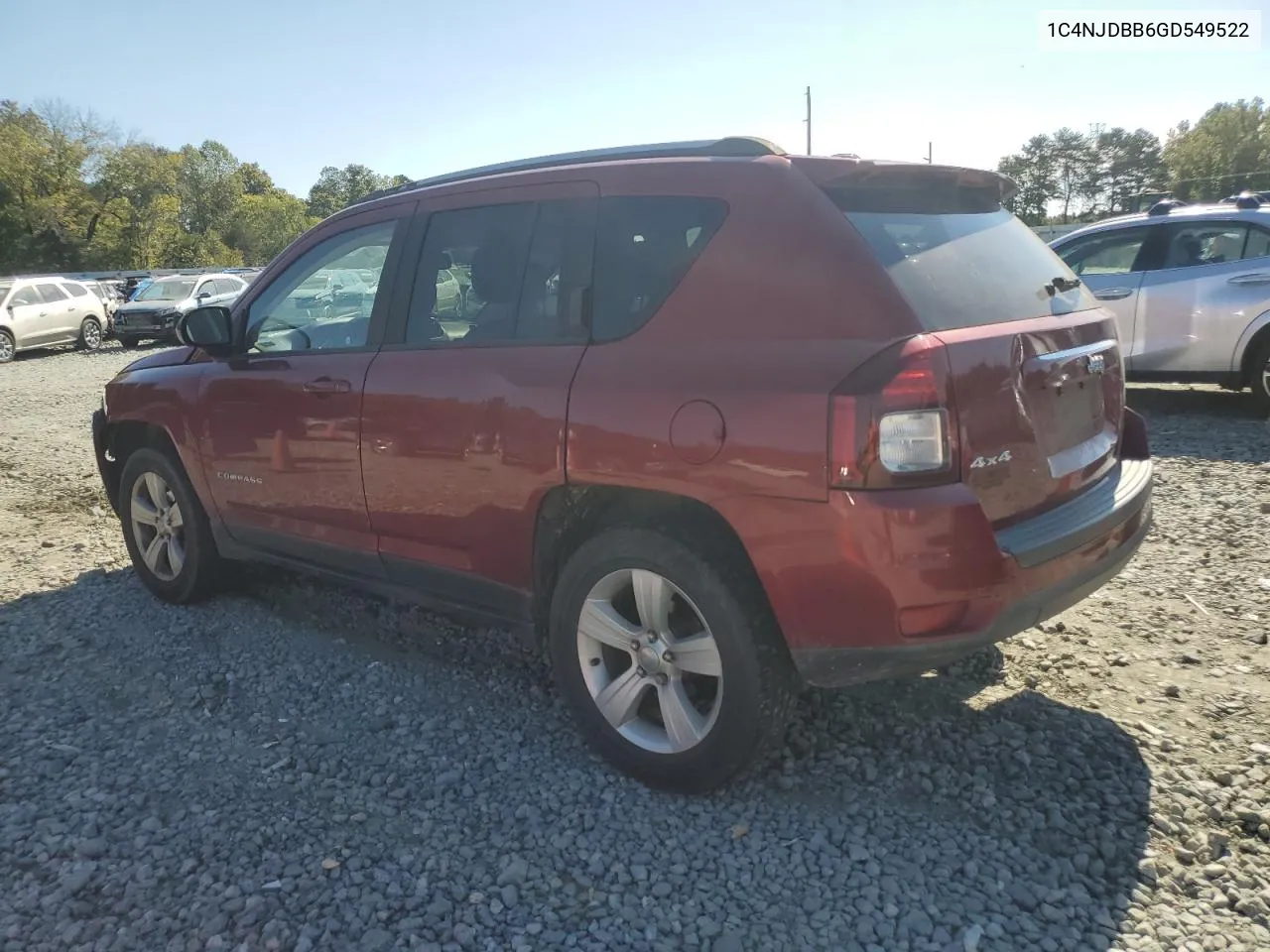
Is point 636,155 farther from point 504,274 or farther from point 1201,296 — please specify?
point 1201,296

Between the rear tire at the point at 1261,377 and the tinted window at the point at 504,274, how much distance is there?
22.9 ft

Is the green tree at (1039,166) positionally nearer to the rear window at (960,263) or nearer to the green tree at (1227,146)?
the green tree at (1227,146)

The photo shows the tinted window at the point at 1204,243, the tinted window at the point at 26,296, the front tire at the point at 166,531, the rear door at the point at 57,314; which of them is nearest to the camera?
the front tire at the point at 166,531

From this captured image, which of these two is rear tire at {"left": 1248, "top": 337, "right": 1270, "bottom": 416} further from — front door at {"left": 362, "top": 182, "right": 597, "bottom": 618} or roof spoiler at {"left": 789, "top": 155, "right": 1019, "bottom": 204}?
front door at {"left": 362, "top": 182, "right": 597, "bottom": 618}

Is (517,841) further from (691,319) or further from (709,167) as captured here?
(709,167)

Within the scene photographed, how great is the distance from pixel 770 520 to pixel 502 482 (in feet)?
3.43

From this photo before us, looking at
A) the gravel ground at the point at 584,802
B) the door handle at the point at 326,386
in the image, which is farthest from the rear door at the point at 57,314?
the door handle at the point at 326,386

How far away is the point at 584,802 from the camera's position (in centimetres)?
295

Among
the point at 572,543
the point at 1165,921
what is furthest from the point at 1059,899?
the point at 572,543

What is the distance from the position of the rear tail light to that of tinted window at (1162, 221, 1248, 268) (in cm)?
714

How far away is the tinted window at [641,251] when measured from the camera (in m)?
2.88

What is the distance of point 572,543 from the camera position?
3152mm

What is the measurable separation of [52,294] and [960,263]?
23.5 meters

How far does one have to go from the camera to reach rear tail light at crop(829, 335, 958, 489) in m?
2.38
